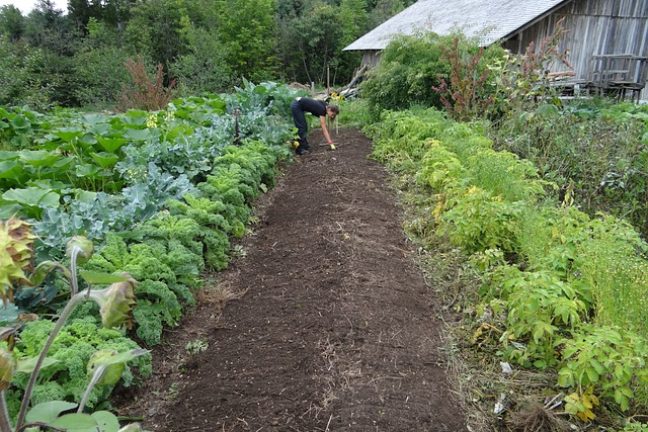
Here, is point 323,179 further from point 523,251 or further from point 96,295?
point 96,295

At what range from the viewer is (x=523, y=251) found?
383 cm

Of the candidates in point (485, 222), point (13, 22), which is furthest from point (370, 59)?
point (13, 22)

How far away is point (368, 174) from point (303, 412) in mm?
5088

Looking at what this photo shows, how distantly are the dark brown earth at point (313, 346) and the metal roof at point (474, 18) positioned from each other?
875cm

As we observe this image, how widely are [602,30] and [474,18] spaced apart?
12.0ft

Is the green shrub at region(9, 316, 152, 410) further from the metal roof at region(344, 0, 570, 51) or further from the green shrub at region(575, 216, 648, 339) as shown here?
the metal roof at region(344, 0, 570, 51)

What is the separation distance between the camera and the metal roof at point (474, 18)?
12.6 m

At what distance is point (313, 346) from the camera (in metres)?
3.33

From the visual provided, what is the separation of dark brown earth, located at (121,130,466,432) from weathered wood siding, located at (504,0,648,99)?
39.7 feet

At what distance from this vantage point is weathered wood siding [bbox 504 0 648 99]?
14.0 metres

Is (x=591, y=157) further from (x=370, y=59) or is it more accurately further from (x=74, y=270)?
(x=370, y=59)

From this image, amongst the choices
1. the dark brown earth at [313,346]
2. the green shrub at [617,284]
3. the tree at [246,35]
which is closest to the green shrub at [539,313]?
the green shrub at [617,284]

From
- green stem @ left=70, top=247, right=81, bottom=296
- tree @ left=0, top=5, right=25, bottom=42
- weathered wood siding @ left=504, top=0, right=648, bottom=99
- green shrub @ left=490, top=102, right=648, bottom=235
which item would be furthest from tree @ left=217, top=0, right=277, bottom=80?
green stem @ left=70, top=247, right=81, bottom=296

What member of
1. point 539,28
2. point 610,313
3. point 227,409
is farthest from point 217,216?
point 539,28
